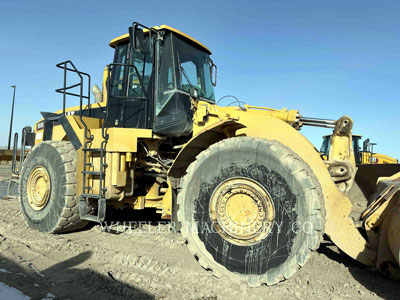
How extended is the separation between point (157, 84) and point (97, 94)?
1.84 m

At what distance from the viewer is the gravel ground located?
298 cm

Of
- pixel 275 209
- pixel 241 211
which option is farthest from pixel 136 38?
pixel 275 209

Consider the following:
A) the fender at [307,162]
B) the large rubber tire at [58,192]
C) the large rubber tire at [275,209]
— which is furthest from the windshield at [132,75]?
the large rubber tire at [275,209]

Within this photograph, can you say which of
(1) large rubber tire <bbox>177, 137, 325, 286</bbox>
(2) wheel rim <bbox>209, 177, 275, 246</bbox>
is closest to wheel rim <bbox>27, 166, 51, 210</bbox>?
(1) large rubber tire <bbox>177, 137, 325, 286</bbox>

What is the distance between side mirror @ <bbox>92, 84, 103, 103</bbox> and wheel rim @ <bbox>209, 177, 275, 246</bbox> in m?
3.60

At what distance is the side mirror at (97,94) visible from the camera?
598cm

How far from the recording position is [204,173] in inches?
134

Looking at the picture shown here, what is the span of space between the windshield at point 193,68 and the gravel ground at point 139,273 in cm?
235

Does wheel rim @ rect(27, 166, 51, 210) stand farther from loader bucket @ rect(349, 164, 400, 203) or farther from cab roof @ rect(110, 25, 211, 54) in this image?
loader bucket @ rect(349, 164, 400, 203)

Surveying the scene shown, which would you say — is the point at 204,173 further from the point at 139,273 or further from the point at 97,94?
the point at 97,94

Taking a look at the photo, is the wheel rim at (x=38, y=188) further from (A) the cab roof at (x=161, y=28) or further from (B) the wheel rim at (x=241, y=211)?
(B) the wheel rim at (x=241, y=211)

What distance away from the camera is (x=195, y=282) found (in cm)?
322

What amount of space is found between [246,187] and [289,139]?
73 centimetres

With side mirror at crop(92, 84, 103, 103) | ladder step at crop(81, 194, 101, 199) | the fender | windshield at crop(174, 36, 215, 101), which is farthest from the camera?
side mirror at crop(92, 84, 103, 103)
